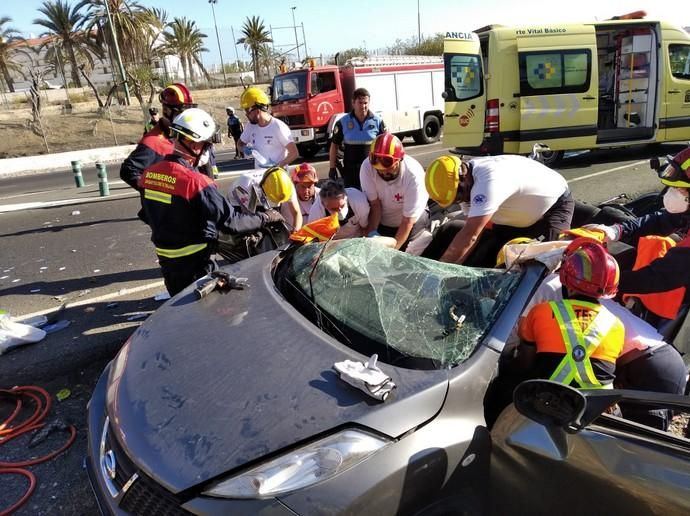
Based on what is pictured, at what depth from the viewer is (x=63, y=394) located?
10.6 feet

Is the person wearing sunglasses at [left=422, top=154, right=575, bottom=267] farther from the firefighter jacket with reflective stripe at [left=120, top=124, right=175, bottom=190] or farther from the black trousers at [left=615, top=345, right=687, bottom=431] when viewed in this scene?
the firefighter jacket with reflective stripe at [left=120, top=124, right=175, bottom=190]

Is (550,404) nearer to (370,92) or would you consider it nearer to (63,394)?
(63,394)

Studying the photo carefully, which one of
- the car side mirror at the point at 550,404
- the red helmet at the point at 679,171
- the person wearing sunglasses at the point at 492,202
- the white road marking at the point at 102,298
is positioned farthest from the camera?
the white road marking at the point at 102,298

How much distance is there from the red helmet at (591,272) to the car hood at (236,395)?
70cm

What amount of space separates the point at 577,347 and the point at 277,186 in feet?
8.22

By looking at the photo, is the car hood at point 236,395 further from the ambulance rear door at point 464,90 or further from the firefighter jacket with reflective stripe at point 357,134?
the ambulance rear door at point 464,90

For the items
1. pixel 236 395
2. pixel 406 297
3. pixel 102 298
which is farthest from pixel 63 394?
pixel 406 297

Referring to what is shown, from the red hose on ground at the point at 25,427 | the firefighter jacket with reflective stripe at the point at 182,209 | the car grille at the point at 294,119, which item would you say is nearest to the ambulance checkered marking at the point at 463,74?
the car grille at the point at 294,119

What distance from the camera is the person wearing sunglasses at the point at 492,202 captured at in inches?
118

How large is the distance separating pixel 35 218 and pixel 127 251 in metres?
3.31

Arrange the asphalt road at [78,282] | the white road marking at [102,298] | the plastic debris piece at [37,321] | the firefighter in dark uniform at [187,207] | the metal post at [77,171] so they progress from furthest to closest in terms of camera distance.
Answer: the metal post at [77,171] → the white road marking at [102,298] → the plastic debris piece at [37,321] → the firefighter in dark uniform at [187,207] → the asphalt road at [78,282]

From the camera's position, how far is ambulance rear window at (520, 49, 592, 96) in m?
8.36

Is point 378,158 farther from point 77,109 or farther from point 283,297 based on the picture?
point 77,109

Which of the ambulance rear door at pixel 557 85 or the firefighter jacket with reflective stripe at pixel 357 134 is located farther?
the ambulance rear door at pixel 557 85
